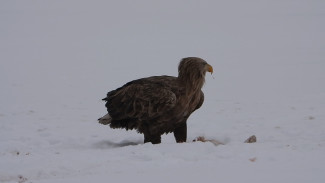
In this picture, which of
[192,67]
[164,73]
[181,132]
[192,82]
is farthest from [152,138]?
[164,73]

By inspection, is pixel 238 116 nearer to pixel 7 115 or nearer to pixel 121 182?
pixel 7 115

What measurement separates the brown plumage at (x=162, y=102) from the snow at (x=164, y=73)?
390 mm

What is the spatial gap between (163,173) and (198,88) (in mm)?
2435

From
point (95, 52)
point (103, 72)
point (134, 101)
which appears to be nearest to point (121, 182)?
point (134, 101)

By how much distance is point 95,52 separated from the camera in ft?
68.1

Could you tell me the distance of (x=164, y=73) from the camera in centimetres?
1557

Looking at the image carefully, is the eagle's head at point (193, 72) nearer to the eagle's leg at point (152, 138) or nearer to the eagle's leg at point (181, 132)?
the eagle's leg at point (181, 132)

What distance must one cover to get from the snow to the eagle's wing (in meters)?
0.42

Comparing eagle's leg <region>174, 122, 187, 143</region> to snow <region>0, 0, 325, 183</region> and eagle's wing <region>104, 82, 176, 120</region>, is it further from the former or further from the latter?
snow <region>0, 0, 325, 183</region>

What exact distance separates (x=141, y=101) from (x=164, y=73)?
868 centimetres

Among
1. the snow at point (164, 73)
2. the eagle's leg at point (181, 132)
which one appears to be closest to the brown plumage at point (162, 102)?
the eagle's leg at point (181, 132)

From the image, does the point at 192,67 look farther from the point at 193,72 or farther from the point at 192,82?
the point at 192,82

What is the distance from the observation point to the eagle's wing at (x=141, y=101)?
6754 millimetres

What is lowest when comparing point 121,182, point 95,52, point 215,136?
point 121,182
